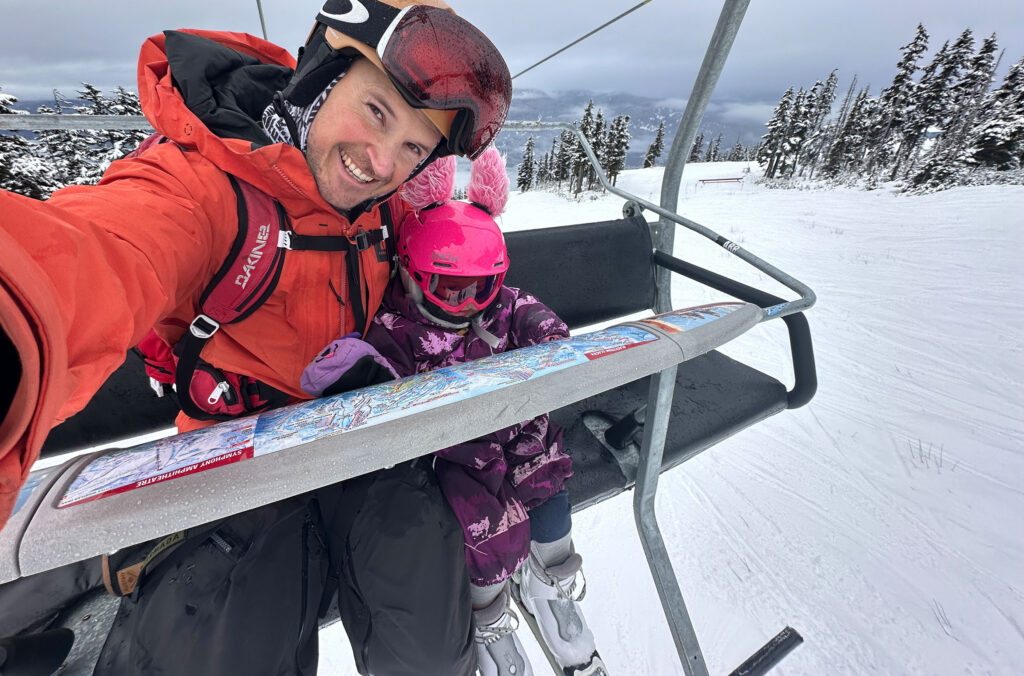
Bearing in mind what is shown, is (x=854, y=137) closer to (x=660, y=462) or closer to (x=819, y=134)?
(x=819, y=134)

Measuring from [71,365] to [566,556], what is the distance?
4.14 feet

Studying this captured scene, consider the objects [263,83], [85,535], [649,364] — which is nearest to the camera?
[85,535]

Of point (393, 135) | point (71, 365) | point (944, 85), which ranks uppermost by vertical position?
point (944, 85)

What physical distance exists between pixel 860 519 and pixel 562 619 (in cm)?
201

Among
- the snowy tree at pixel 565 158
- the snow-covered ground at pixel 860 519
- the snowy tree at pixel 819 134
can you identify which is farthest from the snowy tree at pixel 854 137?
the snow-covered ground at pixel 860 519

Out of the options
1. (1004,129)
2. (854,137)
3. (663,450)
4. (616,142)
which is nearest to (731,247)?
(663,450)

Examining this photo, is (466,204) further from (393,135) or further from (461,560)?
(461,560)

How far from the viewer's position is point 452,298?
1337mm

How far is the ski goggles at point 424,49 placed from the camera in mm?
948

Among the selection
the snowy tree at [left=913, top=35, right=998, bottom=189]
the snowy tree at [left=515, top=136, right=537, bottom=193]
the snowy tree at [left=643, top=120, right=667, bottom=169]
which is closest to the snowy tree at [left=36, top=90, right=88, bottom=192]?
the snowy tree at [left=913, top=35, right=998, bottom=189]

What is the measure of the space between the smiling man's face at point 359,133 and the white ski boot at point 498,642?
1.13 m

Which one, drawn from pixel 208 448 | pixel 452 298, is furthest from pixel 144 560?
pixel 452 298

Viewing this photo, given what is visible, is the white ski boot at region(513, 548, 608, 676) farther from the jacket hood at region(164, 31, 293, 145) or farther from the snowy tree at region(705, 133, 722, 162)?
the snowy tree at region(705, 133, 722, 162)

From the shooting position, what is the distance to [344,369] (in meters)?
1.00
